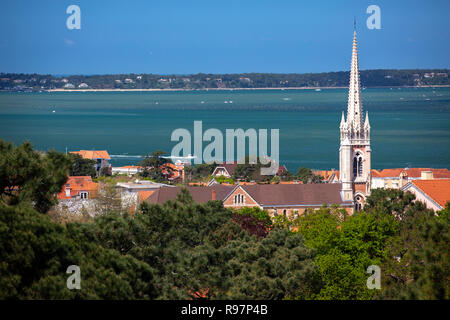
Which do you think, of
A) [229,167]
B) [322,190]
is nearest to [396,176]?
[322,190]

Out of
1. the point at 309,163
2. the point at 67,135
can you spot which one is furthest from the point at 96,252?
the point at 67,135

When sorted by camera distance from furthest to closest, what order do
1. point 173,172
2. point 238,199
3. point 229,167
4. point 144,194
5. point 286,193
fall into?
point 173,172 → point 229,167 → point 286,193 → point 144,194 → point 238,199

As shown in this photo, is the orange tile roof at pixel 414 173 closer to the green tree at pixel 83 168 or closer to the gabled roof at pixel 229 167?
the gabled roof at pixel 229 167

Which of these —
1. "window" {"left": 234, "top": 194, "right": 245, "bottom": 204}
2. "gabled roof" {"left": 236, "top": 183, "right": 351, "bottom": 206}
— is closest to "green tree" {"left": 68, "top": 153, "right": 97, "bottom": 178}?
"gabled roof" {"left": 236, "top": 183, "right": 351, "bottom": 206}

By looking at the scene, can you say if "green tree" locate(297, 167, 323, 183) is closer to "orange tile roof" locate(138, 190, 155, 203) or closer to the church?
the church

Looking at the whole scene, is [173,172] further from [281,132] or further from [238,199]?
[281,132]

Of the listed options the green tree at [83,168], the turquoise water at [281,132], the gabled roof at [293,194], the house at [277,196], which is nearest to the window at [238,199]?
the house at [277,196]

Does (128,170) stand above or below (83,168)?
below
